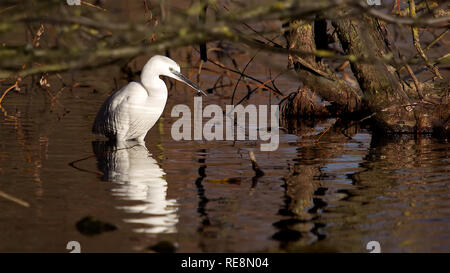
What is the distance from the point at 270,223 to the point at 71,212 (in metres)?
1.57

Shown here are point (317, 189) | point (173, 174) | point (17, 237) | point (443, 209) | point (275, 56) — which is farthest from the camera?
point (275, 56)

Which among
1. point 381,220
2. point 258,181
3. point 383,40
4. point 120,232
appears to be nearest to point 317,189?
point 258,181

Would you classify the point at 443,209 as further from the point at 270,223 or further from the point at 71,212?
the point at 71,212

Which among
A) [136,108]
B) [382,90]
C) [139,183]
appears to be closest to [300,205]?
[139,183]

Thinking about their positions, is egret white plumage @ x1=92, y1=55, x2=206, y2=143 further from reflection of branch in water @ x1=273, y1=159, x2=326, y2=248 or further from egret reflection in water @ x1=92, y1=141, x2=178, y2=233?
reflection of branch in water @ x1=273, y1=159, x2=326, y2=248

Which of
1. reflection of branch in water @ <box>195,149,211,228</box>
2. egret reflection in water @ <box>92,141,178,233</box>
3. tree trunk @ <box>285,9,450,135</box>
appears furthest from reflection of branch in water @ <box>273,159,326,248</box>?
tree trunk @ <box>285,9,450,135</box>

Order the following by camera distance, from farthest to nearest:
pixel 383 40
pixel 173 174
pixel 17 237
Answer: pixel 383 40, pixel 173 174, pixel 17 237

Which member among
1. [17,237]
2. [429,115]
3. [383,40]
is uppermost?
[383,40]

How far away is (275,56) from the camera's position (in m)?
17.0

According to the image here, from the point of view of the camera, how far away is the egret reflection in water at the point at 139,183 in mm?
5875

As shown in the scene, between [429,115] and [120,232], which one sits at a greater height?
[429,115]

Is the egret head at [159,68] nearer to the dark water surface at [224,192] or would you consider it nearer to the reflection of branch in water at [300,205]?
the dark water surface at [224,192]

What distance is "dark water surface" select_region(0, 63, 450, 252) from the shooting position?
5418mm

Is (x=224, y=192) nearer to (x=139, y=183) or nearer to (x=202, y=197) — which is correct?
(x=202, y=197)
